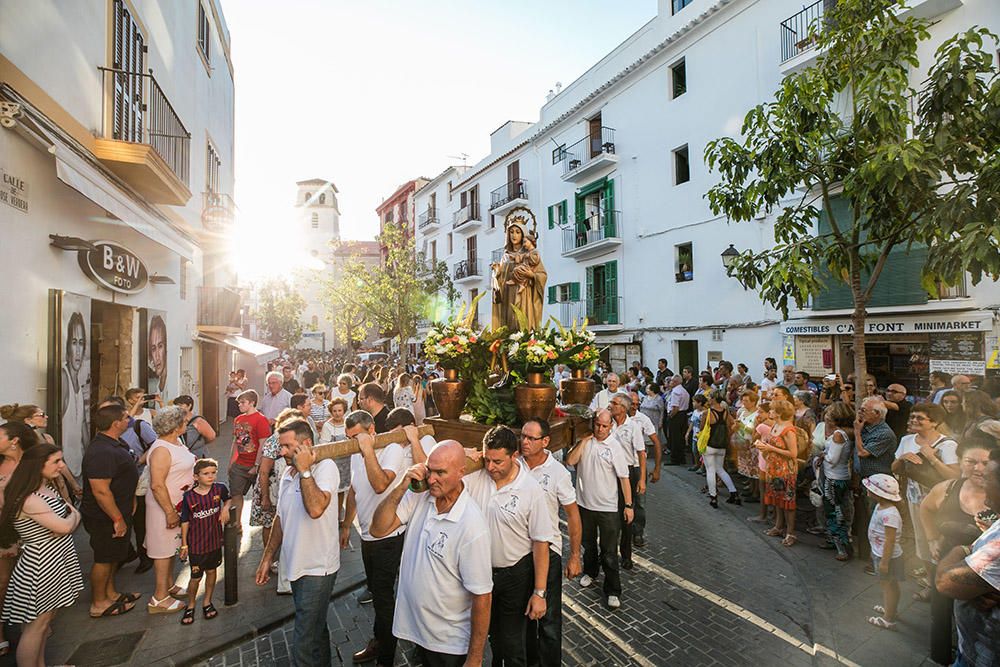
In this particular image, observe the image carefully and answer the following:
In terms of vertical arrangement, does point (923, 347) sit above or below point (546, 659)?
above

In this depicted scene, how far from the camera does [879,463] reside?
5.70 m

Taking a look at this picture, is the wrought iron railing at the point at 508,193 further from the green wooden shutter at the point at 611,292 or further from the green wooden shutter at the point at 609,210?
the green wooden shutter at the point at 611,292

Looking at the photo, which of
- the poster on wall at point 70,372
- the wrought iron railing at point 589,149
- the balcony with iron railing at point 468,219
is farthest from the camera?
the balcony with iron railing at point 468,219

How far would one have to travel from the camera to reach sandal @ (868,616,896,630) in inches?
179

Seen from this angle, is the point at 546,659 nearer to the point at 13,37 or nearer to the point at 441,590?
the point at 441,590

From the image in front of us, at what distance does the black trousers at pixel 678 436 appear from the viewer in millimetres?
11172

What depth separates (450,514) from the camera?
2893 mm

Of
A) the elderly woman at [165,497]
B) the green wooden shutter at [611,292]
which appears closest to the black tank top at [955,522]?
the elderly woman at [165,497]

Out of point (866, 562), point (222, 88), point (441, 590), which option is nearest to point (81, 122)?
point (441, 590)

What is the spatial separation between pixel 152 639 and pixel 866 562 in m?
7.50

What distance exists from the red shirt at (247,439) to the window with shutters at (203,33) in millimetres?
13161

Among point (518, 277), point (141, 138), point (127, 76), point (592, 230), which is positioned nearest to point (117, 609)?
point (518, 277)

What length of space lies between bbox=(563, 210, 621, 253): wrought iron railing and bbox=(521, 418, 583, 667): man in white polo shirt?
677 inches

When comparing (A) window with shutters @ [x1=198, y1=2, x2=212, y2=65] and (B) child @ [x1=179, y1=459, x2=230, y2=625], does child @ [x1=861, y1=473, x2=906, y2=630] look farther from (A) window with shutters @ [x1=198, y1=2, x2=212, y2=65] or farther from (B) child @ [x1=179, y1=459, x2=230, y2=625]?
(A) window with shutters @ [x1=198, y1=2, x2=212, y2=65]
